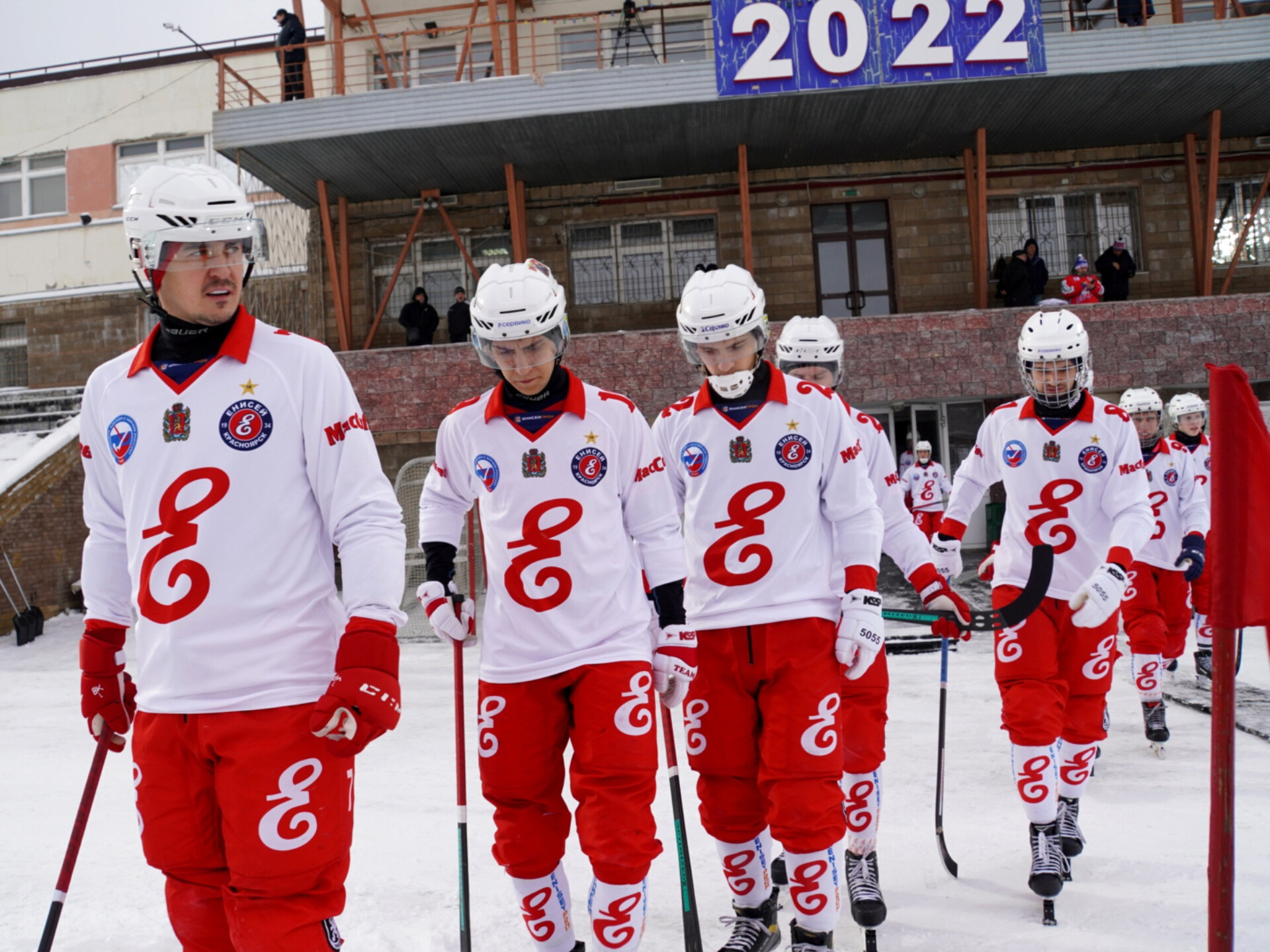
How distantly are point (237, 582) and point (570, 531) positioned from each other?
127 centimetres

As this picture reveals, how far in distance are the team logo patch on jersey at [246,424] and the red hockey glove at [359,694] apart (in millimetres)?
540

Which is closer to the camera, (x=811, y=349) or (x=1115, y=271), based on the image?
(x=811, y=349)

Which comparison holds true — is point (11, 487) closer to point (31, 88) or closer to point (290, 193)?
point (290, 193)

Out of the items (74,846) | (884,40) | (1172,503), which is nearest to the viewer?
(74,846)

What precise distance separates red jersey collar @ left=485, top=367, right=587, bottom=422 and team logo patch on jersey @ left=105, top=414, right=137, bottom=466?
133 centimetres

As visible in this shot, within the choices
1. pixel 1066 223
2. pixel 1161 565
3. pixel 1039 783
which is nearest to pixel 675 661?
pixel 1039 783

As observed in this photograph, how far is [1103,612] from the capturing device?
4.38 metres

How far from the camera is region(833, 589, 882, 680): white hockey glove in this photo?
3719 mm

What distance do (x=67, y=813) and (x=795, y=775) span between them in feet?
14.9

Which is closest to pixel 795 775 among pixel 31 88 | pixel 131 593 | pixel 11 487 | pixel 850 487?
pixel 850 487

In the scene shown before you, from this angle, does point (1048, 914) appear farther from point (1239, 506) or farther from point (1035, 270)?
point (1035, 270)

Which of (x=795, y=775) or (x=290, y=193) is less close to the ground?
(x=290, y=193)

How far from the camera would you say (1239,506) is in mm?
2059

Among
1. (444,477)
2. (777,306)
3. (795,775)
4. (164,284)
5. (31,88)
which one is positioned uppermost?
(31,88)
